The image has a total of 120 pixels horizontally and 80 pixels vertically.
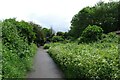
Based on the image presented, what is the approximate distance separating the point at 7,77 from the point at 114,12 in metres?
41.2

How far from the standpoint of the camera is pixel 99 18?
47250 millimetres

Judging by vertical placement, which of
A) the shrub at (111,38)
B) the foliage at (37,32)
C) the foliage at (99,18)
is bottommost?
the shrub at (111,38)

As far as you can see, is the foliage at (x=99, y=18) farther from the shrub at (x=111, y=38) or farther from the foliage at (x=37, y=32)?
the shrub at (x=111, y=38)

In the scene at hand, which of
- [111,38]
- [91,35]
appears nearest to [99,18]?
[111,38]

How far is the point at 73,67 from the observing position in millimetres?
10258

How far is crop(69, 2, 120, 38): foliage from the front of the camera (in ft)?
152

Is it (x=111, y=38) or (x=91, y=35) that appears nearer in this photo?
→ (x=91, y=35)

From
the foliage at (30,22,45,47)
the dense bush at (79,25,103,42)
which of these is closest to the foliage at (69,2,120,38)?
the foliage at (30,22,45,47)

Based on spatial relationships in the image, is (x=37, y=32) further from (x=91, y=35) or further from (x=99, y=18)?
(x=91, y=35)

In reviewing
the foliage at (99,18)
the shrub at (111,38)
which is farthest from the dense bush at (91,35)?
the foliage at (99,18)

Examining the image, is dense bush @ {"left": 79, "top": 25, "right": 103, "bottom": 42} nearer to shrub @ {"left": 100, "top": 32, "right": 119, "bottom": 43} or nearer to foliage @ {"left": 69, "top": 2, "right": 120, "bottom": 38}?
shrub @ {"left": 100, "top": 32, "right": 119, "bottom": 43}

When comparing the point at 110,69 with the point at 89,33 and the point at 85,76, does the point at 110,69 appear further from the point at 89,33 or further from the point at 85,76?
the point at 89,33

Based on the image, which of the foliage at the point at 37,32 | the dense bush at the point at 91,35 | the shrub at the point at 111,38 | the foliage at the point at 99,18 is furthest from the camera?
the foliage at the point at 99,18

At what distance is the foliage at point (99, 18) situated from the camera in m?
46.4
